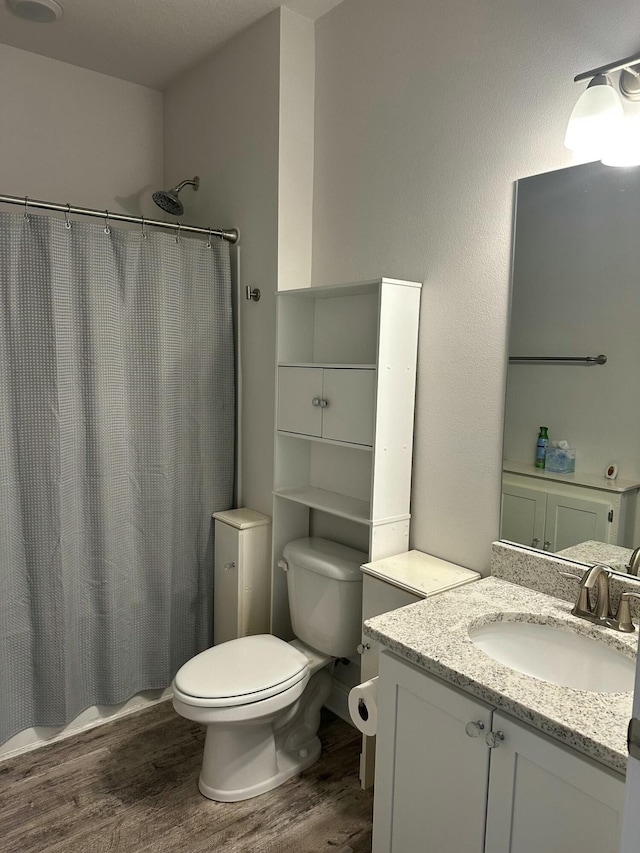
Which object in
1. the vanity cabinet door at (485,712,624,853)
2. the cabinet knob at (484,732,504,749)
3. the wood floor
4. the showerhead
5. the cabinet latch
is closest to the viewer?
the cabinet latch

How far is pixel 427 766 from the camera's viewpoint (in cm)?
140

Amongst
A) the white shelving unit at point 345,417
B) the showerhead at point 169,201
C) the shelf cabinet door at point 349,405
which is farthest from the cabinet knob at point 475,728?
the showerhead at point 169,201

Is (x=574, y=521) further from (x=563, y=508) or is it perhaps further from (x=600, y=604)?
(x=600, y=604)

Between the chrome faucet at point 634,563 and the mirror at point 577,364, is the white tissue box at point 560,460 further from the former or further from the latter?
the chrome faucet at point 634,563

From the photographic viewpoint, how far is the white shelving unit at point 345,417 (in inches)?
78.2

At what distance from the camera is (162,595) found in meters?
2.48

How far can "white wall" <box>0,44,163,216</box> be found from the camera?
2598mm

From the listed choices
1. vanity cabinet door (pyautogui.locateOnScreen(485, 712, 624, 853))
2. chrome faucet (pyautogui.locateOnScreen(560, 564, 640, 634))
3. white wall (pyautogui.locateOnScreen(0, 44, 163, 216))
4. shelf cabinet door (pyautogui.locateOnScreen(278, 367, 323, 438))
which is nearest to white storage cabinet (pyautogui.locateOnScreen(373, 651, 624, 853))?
vanity cabinet door (pyautogui.locateOnScreen(485, 712, 624, 853))

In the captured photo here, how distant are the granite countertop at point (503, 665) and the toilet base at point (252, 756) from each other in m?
0.74

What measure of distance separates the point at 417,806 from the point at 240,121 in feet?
8.00

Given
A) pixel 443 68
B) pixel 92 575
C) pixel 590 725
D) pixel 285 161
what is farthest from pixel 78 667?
pixel 443 68

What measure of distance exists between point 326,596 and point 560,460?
939mm

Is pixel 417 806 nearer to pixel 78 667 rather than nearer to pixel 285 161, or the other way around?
pixel 78 667

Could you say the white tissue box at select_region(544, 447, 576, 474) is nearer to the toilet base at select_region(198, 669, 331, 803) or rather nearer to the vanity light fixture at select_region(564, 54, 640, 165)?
the vanity light fixture at select_region(564, 54, 640, 165)
